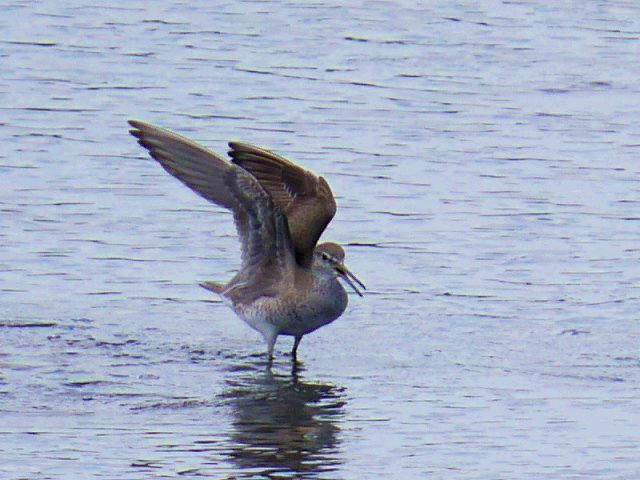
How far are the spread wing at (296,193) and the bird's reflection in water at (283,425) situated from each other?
97 centimetres

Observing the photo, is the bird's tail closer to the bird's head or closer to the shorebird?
the shorebird

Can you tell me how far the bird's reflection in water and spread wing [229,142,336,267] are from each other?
97 centimetres

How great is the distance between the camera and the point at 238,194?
11.0m

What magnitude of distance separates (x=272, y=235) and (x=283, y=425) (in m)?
1.73

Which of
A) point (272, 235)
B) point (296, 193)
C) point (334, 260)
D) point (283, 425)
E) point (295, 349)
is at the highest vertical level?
point (296, 193)

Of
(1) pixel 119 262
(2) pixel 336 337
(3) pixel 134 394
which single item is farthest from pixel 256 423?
(1) pixel 119 262

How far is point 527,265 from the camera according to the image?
42.5ft

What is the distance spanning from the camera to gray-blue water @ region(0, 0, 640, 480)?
9.42 metres

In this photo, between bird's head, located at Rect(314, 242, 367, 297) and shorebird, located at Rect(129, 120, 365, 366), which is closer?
shorebird, located at Rect(129, 120, 365, 366)

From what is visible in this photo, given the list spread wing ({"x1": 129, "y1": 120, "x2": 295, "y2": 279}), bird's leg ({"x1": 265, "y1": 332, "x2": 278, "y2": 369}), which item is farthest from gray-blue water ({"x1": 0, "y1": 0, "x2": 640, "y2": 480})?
spread wing ({"x1": 129, "y1": 120, "x2": 295, "y2": 279})

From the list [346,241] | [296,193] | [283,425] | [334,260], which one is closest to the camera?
[283,425]

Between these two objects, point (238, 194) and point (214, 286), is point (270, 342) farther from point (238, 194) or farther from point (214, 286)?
point (238, 194)

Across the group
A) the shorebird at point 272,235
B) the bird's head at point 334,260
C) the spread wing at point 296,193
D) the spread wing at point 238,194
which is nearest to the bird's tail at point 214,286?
the shorebird at point 272,235

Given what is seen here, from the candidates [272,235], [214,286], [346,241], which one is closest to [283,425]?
[272,235]
